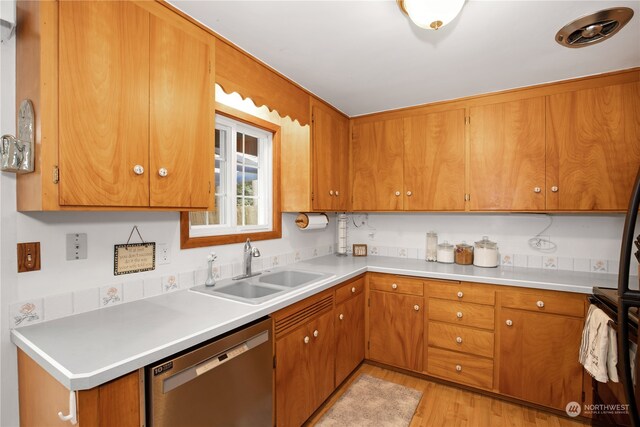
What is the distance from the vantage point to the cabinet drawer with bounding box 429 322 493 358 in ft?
7.26

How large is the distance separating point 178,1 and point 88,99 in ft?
2.07

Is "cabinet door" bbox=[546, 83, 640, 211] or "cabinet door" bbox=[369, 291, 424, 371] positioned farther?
"cabinet door" bbox=[369, 291, 424, 371]

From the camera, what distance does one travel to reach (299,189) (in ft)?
8.32

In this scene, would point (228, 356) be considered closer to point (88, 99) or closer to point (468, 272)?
point (88, 99)

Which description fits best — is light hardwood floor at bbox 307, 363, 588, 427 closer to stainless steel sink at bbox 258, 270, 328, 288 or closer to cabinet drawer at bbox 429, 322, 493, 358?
cabinet drawer at bbox 429, 322, 493, 358

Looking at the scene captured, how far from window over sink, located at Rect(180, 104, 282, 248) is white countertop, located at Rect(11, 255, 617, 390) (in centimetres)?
47

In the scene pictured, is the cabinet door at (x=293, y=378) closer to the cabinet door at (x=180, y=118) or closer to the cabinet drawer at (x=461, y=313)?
the cabinet door at (x=180, y=118)

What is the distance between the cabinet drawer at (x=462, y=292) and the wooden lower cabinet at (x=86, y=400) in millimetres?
2017

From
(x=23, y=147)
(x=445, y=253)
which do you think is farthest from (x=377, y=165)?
(x=23, y=147)

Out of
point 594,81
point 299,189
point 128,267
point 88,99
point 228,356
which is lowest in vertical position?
point 228,356

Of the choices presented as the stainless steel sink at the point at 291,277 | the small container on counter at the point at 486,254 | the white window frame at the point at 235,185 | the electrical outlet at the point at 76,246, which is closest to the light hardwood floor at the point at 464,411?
the stainless steel sink at the point at 291,277

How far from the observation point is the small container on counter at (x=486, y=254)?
2.51m

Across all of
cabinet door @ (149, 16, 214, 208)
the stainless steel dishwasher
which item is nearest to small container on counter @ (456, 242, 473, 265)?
the stainless steel dishwasher

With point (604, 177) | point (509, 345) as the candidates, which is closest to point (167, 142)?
point (509, 345)
